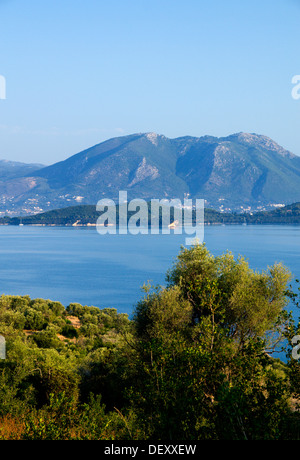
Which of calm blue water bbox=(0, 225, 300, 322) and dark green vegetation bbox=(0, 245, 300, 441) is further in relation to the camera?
calm blue water bbox=(0, 225, 300, 322)

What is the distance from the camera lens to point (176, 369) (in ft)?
23.5

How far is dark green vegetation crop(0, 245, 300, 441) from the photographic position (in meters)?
6.30

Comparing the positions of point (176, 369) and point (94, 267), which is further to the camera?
point (94, 267)

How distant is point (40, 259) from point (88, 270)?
1881cm

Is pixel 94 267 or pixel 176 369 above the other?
pixel 176 369

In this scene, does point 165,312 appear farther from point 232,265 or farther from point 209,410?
point 209,410

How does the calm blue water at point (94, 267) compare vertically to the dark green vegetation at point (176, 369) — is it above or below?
below

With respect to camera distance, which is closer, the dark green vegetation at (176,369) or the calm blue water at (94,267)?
the dark green vegetation at (176,369)

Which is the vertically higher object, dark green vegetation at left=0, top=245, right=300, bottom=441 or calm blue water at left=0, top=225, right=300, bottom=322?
dark green vegetation at left=0, top=245, right=300, bottom=441

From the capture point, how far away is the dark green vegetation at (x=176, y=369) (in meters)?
6.30

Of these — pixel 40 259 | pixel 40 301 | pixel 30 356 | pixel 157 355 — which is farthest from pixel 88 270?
pixel 157 355
